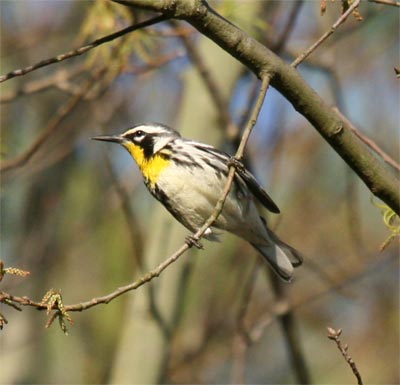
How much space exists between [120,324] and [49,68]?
238 centimetres

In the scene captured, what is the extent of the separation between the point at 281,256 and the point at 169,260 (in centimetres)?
203

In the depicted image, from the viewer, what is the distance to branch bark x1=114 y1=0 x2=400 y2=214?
2.56m

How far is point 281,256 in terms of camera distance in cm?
429

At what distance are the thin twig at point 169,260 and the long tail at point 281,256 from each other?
67.0 inches

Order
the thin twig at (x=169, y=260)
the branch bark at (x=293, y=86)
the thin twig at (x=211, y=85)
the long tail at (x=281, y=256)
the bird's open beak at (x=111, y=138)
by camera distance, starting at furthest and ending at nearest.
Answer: the thin twig at (x=211, y=85)
the long tail at (x=281, y=256)
the bird's open beak at (x=111, y=138)
the branch bark at (x=293, y=86)
the thin twig at (x=169, y=260)

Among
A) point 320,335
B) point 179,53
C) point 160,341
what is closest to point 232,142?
point 179,53

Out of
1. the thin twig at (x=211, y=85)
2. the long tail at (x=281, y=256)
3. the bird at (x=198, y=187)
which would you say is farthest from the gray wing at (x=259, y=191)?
the thin twig at (x=211, y=85)

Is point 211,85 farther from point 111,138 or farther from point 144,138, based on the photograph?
point 111,138

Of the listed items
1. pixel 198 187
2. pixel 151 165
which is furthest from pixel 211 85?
pixel 198 187

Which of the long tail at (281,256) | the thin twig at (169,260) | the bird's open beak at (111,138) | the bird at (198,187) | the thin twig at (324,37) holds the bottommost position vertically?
the thin twig at (169,260)

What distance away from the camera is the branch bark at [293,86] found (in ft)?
8.41

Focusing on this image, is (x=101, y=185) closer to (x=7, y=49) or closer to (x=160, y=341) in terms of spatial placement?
(x=7, y=49)

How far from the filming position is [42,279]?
20.9 ft

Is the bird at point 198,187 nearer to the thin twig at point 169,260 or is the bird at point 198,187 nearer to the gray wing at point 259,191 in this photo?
the gray wing at point 259,191
